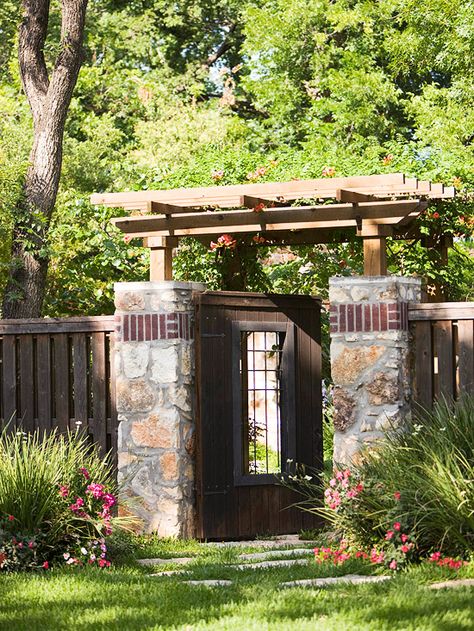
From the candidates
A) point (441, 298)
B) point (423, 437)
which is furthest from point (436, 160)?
point (423, 437)

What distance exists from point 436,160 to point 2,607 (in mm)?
8154

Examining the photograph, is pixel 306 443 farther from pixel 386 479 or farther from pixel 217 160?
pixel 217 160

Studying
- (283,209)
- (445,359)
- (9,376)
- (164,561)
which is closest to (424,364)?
(445,359)

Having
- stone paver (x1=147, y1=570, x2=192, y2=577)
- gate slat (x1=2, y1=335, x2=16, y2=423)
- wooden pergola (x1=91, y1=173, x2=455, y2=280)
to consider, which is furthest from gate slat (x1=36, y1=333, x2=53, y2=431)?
stone paver (x1=147, y1=570, x2=192, y2=577)

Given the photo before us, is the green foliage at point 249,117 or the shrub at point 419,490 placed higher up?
the green foliage at point 249,117

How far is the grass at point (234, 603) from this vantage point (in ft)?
17.1

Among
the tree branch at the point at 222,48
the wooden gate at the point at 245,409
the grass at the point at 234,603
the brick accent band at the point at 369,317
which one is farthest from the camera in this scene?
the tree branch at the point at 222,48

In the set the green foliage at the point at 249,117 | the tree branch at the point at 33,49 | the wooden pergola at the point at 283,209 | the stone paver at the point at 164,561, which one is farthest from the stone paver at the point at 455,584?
the tree branch at the point at 33,49

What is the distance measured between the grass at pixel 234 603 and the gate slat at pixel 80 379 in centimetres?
303

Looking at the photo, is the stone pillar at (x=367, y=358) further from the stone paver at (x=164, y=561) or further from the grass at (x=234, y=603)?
the grass at (x=234, y=603)

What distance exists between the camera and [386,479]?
23.2ft

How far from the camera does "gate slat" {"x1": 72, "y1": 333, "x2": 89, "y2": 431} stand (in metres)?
9.95

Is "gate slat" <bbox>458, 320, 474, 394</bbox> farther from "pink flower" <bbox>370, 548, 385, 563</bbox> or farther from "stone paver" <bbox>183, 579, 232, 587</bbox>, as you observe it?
"stone paver" <bbox>183, 579, 232, 587</bbox>

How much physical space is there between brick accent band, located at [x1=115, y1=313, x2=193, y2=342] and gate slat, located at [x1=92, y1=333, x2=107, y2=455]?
17.9 inches
